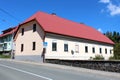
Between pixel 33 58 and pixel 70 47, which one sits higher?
pixel 70 47

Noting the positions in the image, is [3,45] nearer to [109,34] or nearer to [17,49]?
[17,49]

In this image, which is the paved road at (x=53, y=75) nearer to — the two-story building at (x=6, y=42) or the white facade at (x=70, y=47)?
the white facade at (x=70, y=47)

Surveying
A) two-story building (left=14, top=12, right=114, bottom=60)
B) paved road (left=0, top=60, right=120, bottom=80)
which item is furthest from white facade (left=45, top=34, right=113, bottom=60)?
paved road (left=0, top=60, right=120, bottom=80)

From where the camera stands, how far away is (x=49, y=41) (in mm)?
31516

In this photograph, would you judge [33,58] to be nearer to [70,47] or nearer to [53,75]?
[70,47]

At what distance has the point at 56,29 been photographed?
33125 millimetres

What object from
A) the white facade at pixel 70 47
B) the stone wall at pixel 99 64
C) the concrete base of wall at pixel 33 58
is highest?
the white facade at pixel 70 47

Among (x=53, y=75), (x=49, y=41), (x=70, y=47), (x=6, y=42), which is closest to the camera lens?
(x=53, y=75)

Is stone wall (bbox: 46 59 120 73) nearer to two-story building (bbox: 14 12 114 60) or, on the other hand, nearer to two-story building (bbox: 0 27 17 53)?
two-story building (bbox: 14 12 114 60)

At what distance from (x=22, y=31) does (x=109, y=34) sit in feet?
181

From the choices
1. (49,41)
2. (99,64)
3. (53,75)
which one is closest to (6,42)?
(49,41)

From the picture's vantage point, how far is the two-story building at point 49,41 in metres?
31.6

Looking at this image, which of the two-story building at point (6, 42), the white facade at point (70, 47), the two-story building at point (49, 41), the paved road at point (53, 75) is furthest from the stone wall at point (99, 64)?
the two-story building at point (6, 42)

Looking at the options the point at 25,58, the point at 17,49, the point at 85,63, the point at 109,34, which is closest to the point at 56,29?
the point at 25,58
